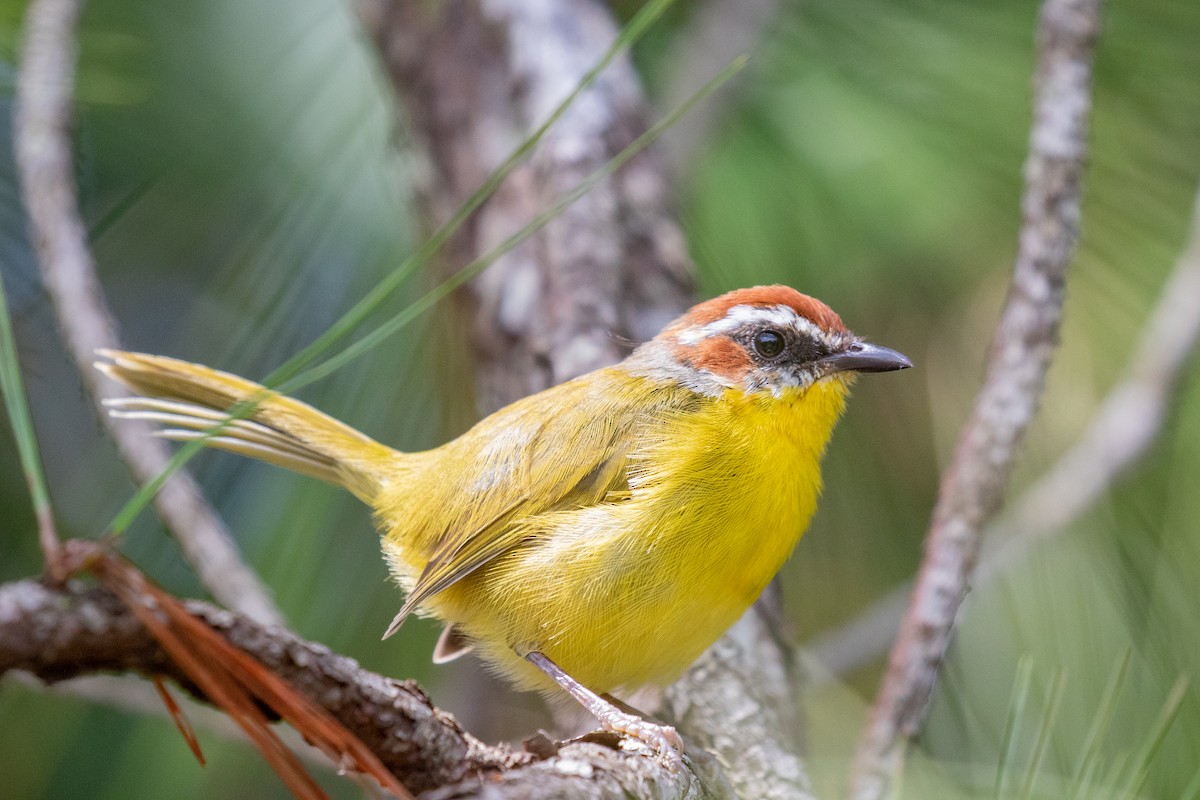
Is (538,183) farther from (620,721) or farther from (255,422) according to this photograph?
(620,721)

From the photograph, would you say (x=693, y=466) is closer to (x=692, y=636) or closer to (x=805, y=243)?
(x=692, y=636)

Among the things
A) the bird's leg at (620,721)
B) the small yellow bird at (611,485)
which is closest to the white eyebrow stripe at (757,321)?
the small yellow bird at (611,485)

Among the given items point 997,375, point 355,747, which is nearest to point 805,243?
point 997,375

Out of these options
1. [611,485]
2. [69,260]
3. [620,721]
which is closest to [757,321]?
[611,485]

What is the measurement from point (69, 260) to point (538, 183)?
1713mm

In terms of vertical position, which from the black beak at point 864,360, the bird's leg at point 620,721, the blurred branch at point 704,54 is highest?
the blurred branch at point 704,54

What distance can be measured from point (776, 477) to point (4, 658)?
2.02 m

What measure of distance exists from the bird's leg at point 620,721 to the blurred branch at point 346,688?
0.09 m

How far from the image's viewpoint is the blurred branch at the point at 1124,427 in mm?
2883

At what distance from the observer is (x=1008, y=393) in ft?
8.70

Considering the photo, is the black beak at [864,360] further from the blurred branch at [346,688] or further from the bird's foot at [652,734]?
the blurred branch at [346,688]

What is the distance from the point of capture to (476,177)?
417 centimetres

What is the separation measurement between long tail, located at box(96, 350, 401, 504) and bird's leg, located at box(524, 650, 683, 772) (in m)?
0.97

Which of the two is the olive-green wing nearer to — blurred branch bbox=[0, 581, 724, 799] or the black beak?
the black beak
